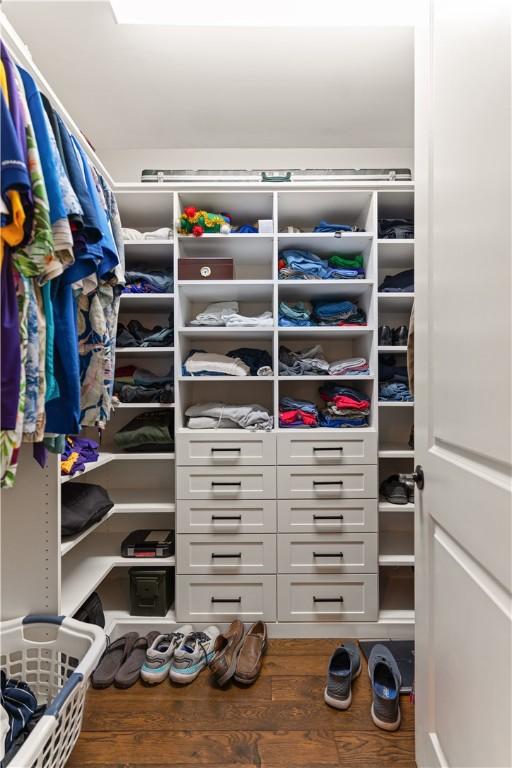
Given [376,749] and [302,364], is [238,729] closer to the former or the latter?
[376,749]

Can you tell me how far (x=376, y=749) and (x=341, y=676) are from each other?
0.24m

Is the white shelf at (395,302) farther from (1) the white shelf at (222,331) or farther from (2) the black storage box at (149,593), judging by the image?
(2) the black storage box at (149,593)

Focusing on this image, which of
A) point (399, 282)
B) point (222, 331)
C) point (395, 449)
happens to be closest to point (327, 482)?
point (395, 449)

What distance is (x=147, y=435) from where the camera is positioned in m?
2.10

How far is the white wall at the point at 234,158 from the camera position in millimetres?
2385

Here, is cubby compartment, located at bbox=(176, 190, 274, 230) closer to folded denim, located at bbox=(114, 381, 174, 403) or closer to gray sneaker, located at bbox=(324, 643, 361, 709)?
folded denim, located at bbox=(114, 381, 174, 403)

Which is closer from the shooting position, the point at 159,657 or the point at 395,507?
the point at 159,657

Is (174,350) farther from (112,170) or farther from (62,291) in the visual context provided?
(112,170)

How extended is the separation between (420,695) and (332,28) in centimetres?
238

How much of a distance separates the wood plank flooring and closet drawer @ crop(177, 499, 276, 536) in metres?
0.59

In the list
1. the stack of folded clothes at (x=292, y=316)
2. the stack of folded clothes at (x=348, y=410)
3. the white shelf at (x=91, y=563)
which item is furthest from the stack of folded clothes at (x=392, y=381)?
the white shelf at (x=91, y=563)

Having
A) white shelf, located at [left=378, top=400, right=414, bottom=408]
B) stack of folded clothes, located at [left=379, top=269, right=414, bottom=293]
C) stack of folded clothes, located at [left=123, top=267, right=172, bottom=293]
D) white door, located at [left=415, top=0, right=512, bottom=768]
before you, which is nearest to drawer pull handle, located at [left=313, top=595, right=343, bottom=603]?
white door, located at [left=415, top=0, right=512, bottom=768]

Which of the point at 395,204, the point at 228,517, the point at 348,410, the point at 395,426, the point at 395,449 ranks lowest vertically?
the point at 228,517

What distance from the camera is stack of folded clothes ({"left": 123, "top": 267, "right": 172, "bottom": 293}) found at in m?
2.06
